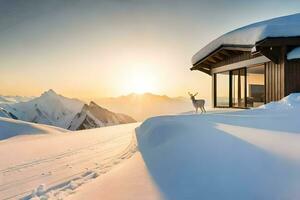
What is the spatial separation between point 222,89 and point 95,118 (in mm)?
123463

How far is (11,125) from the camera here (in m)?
18.1

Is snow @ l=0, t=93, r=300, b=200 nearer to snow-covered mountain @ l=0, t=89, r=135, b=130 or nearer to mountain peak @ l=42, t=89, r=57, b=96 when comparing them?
snow-covered mountain @ l=0, t=89, r=135, b=130

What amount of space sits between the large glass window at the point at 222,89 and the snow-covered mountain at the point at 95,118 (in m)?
109

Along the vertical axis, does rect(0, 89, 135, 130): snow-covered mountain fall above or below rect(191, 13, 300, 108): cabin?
below

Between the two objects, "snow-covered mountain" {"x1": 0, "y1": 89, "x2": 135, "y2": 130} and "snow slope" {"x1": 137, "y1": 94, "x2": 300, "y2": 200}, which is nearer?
"snow slope" {"x1": 137, "y1": 94, "x2": 300, "y2": 200}

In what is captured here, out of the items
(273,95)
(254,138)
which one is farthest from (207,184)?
(273,95)

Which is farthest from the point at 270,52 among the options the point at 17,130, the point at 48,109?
the point at 48,109

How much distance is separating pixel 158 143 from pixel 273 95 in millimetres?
7084

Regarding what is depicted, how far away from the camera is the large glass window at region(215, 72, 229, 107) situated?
17.7 metres

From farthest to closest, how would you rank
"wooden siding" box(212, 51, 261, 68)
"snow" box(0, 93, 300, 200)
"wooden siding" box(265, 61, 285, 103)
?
"wooden siding" box(212, 51, 261, 68) → "wooden siding" box(265, 61, 285, 103) → "snow" box(0, 93, 300, 200)

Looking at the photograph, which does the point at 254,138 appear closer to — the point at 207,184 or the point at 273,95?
the point at 207,184

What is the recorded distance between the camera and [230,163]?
343 cm

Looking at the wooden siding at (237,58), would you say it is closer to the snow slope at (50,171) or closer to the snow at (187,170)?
the snow at (187,170)

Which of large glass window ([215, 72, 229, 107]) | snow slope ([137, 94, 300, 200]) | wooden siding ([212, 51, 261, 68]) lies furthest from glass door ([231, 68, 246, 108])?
snow slope ([137, 94, 300, 200])
